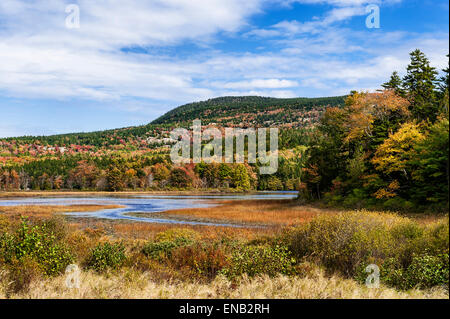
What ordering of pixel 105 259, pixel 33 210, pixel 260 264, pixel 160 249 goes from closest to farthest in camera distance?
pixel 260 264, pixel 105 259, pixel 160 249, pixel 33 210

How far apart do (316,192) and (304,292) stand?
52.4 metres

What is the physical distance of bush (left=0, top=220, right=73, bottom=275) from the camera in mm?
11539

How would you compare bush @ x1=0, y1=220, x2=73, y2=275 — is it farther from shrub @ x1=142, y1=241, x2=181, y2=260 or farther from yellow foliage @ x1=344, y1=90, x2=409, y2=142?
yellow foliage @ x1=344, y1=90, x2=409, y2=142

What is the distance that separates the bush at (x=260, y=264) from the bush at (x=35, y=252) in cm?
544

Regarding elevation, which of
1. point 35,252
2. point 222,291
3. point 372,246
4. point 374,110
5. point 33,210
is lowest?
point 33,210

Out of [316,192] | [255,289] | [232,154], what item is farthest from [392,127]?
[232,154]

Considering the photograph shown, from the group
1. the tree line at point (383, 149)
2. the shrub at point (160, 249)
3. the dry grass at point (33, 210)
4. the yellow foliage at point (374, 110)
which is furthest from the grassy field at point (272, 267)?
the yellow foliage at point (374, 110)

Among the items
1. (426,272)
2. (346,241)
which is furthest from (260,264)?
(426,272)

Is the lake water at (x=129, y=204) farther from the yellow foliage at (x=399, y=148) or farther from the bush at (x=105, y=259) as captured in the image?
the bush at (x=105, y=259)

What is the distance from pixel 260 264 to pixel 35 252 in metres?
7.38

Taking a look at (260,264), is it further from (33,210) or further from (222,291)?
(33,210)

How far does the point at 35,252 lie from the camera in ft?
38.8
